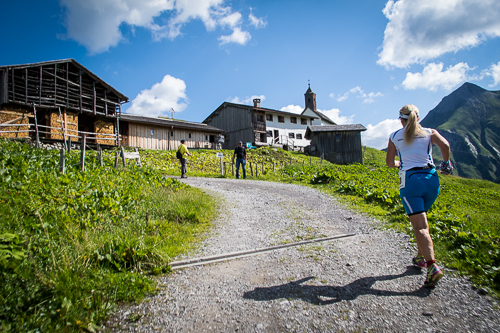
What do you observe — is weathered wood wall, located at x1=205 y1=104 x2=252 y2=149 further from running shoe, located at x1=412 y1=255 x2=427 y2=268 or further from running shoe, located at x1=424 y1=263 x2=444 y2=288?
running shoe, located at x1=424 y1=263 x2=444 y2=288

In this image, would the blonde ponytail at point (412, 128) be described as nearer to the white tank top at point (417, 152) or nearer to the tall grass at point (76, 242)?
the white tank top at point (417, 152)

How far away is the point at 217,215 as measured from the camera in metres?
6.45

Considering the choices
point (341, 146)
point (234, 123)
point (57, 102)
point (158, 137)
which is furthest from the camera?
point (234, 123)

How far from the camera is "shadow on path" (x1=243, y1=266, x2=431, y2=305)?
9.40ft

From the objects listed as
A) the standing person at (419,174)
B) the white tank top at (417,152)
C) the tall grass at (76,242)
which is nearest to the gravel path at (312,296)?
the tall grass at (76,242)

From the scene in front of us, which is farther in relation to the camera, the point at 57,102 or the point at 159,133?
the point at 159,133

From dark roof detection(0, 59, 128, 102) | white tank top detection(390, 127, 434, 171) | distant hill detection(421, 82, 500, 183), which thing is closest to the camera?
white tank top detection(390, 127, 434, 171)

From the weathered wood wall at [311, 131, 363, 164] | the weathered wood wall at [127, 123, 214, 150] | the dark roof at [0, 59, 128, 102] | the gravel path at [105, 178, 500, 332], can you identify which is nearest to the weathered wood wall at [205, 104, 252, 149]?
the weathered wood wall at [127, 123, 214, 150]

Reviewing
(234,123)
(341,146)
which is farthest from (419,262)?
(234,123)

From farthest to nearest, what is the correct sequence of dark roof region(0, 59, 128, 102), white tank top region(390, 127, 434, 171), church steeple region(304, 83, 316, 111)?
1. church steeple region(304, 83, 316, 111)
2. dark roof region(0, 59, 128, 102)
3. white tank top region(390, 127, 434, 171)

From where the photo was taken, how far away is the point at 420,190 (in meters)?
3.14

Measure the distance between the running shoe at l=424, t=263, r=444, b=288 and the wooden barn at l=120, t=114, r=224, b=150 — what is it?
29.7m

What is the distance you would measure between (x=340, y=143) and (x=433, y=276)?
3329 cm

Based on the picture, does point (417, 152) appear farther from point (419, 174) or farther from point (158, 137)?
point (158, 137)
